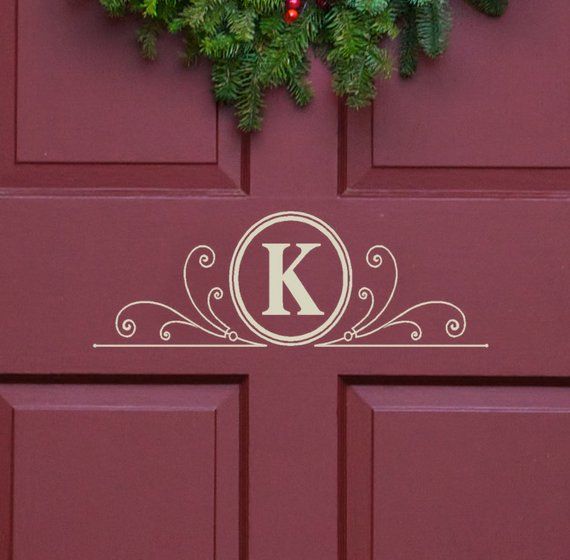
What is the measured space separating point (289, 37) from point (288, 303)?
33 centimetres

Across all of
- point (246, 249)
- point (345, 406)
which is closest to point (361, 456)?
point (345, 406)

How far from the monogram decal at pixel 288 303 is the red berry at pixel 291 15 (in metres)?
0.24

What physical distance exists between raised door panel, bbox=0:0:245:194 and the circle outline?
0.11m

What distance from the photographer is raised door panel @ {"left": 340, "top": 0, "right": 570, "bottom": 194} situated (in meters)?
1.37

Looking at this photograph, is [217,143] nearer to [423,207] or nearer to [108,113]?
[108,113]

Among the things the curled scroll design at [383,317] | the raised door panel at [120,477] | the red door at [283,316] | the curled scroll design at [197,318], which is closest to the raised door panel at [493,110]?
the red door at [283,316]

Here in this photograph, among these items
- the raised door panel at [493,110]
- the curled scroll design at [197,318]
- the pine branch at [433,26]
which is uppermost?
the pine branch at [433,26]

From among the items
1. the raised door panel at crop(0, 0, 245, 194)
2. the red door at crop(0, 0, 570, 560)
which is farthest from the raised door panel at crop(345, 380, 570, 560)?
the raised door panel at crop(0, 0, 245, 194)

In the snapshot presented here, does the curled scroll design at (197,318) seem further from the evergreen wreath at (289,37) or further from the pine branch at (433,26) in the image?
the pine branch at (433,26)

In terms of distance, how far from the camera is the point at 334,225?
4.50ft

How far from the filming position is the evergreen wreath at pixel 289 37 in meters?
1.30

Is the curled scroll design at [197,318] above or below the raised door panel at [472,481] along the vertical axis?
above

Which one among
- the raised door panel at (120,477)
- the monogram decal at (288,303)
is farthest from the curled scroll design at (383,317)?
the raised door panel at (120,477)

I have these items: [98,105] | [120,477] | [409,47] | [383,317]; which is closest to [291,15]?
[409,47]
